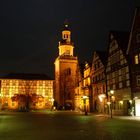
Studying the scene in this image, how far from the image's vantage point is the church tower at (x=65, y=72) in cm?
10806

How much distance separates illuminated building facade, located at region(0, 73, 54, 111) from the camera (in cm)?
13045

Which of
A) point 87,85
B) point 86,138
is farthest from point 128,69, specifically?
point 86,138

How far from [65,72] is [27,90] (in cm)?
3264

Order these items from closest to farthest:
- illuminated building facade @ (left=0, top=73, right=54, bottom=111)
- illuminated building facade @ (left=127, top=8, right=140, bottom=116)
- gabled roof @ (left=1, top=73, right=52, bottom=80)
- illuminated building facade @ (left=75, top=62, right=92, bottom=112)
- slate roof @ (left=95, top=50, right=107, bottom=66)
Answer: illuminated building facade @ (left=127, top=8, right=140, bottom=116) < slate roof @ (left=95, top=50, right=107, bottom=66) < illuminated building facade @ (left=75, top=62, right=92, bottom=112) < illuminated building facade @ (left=0, top=73, right=54, bottom=111) < gabled roof @ (left=1, top=73, right=52, bottom=80)

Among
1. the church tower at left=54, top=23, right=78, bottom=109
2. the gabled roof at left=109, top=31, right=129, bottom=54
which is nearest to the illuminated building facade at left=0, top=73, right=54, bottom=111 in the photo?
the church tower at left=54, top=23, right=78, bottom=109

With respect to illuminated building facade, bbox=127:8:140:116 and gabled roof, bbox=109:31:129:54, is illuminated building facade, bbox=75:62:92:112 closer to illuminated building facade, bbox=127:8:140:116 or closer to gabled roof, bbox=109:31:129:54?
gabled roof, bbox=109:31:129:54

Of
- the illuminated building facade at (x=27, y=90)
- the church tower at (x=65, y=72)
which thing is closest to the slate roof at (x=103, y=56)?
the church tower at (x=65, y=72)

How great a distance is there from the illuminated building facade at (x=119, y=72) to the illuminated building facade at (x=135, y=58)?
4.77 ft

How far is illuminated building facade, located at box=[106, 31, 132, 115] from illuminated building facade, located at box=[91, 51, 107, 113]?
3.53 metres

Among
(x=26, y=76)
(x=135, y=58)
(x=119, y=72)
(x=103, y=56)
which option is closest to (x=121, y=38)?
(x=119, y=72)

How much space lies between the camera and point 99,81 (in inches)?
2726

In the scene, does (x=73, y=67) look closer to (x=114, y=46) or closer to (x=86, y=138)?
(x=114, y=46)

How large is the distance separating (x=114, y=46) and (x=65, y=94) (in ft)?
178

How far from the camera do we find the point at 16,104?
433 ft
